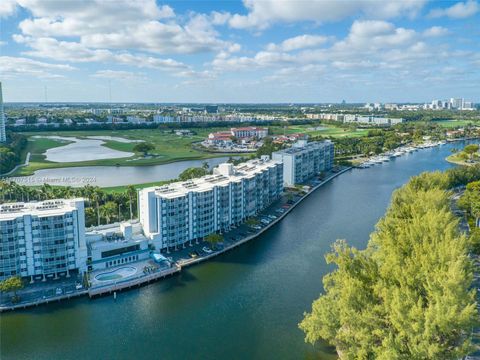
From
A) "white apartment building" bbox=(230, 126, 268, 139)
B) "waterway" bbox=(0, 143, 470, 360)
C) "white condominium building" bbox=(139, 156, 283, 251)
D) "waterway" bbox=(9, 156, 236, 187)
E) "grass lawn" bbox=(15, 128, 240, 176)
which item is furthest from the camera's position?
"white apartment building" bbox=(230, 126, 268, 139)

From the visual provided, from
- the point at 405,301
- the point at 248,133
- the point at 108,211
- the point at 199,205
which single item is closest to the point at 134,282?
the point at 199,205

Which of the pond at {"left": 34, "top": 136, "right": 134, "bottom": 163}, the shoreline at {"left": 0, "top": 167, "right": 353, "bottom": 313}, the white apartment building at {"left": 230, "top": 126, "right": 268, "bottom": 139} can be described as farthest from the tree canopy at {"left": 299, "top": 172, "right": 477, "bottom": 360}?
the white apartment building at {"left": 230, "top": 126, "right": 268, "bottom": 139}

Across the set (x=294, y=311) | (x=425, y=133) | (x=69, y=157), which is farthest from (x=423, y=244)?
(x=425, y=133)

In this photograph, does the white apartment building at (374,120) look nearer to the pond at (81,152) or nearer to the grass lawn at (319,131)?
the grass lawn at (319,131)

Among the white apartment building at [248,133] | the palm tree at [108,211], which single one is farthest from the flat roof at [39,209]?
the white apartment building at [248,133]

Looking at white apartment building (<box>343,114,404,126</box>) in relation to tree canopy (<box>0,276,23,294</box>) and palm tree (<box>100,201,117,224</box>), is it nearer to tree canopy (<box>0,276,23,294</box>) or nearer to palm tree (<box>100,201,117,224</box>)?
palm tree (<box>100,201,117,224</box>)

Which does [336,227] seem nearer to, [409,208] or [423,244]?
[409,208]

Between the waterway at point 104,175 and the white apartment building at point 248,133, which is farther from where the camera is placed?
the white apartment building at point 248,133
